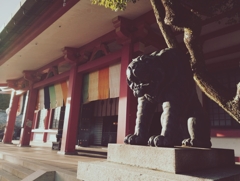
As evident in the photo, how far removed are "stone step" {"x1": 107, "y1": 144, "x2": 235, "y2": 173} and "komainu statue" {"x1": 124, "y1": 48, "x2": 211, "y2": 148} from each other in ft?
0.40

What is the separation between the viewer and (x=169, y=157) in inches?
66.2

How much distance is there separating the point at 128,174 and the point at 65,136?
19.6 ft

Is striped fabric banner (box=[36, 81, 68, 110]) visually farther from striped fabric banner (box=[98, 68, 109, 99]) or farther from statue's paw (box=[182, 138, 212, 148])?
statue's paw (box=[182, 138, 212, 148])

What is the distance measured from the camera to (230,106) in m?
2.17

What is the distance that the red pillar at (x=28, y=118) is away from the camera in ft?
34.9

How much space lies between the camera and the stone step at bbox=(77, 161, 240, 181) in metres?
1.50

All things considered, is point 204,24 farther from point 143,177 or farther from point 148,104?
point 143,177

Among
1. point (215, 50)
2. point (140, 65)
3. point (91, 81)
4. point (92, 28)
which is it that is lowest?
point (140, 65)

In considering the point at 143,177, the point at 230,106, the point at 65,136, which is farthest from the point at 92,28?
the point at 143,177

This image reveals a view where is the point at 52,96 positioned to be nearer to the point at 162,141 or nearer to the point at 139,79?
the point at 139,79

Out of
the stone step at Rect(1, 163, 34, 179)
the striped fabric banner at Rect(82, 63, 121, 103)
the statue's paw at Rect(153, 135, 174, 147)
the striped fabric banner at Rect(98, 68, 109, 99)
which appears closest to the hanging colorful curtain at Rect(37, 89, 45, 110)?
the striped fabric banner at Rect(82, 63, 121, 103)

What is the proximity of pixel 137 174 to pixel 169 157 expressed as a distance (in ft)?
1.09

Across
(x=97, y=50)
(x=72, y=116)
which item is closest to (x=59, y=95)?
(x=72, y=116)

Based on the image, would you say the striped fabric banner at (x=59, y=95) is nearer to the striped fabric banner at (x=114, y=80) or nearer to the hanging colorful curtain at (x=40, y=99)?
the hanging colorful curtain at (x=40, y=99)
